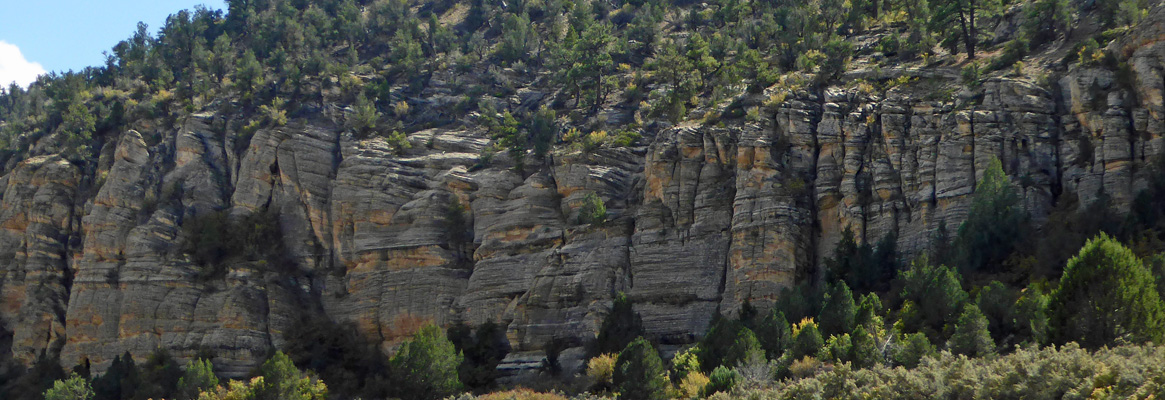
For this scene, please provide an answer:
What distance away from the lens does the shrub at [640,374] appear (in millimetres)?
46188

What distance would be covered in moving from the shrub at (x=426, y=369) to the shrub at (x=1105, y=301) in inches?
1032

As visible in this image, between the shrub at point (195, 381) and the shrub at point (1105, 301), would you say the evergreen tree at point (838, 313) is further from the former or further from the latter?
the shrub at point (195, 381)

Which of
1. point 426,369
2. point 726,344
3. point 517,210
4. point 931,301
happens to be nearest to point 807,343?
point 726,344

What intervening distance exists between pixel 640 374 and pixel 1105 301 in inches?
694

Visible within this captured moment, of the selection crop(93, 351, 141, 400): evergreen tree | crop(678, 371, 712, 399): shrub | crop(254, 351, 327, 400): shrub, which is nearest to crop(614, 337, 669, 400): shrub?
crop(678, 371, 712, 399): shrub

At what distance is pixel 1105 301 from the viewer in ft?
124

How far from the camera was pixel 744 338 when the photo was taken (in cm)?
4659

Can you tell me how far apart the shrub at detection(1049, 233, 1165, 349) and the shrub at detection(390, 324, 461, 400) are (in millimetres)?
26222

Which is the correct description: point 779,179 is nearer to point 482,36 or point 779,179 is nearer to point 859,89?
point 859,89

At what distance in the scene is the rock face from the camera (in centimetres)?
5388

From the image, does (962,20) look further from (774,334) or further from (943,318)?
(774,334)

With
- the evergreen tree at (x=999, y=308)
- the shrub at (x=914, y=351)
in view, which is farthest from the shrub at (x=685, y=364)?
the evergreen tree at (x=999, y=308)

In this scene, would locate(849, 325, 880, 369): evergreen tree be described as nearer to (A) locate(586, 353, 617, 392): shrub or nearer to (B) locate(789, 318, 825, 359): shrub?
(B) locate(789, 318, 825, 359): shrub

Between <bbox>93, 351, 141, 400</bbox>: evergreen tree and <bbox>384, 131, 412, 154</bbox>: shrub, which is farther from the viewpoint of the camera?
<bbox>384, 131, 412, 154</bbox>: shrub
